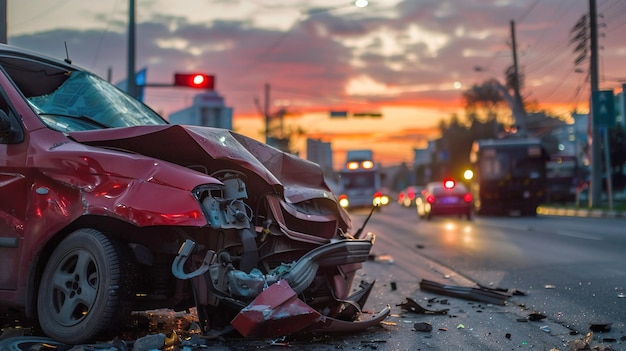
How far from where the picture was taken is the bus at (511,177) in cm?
3259

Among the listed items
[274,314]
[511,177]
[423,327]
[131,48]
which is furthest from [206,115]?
[274,314]

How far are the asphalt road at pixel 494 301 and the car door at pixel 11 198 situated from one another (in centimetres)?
97

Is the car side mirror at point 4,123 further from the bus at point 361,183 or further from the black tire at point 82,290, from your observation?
the bus at point 361,183

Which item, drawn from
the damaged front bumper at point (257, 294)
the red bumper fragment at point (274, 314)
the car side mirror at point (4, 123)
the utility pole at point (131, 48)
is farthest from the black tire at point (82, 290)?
the utility pole at point (131, 48)

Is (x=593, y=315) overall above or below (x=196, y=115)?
below

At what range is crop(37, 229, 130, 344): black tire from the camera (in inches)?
182

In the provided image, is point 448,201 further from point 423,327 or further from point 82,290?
point 82,290

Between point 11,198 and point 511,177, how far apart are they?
29.5 meters

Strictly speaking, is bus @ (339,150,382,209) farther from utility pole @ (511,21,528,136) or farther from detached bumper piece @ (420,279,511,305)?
detached bumper piece @ (420,279,511,305)

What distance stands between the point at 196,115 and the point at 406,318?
24789 mm

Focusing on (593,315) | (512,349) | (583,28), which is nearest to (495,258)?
(593,315)

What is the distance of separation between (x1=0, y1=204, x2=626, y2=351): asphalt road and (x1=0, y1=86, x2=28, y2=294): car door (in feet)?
3.19

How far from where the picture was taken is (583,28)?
36.9 meters

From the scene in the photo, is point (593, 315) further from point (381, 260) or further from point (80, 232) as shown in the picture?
point (381, 260)
